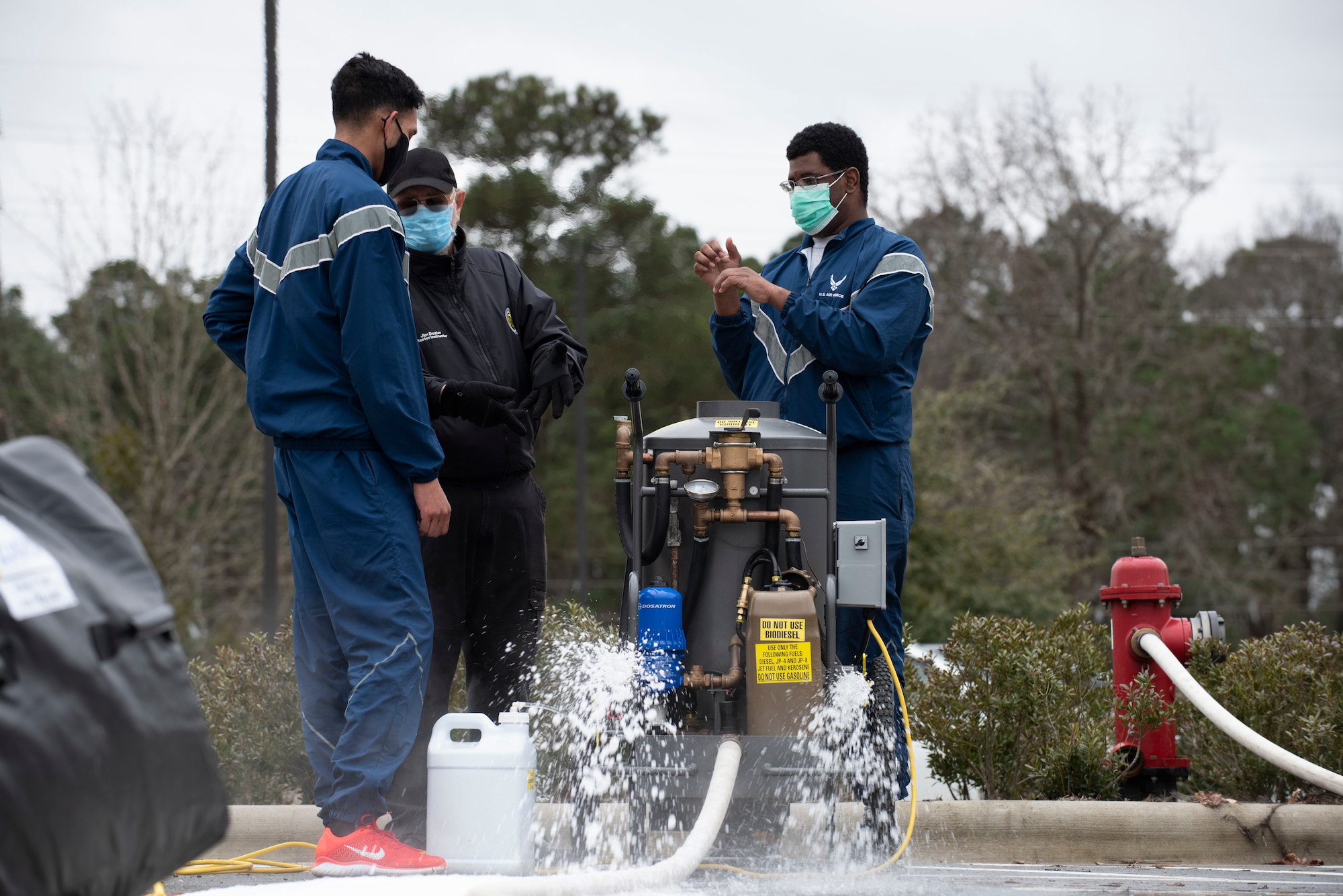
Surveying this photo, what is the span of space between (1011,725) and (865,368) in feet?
4.75

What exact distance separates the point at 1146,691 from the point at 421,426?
293cm

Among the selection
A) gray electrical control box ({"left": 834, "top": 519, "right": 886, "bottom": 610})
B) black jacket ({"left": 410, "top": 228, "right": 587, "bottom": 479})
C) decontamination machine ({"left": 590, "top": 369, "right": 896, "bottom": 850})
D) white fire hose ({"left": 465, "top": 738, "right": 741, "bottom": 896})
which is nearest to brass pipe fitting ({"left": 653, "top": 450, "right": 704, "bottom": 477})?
decontamination machine ({"left": 590, "top": 369, "right": 896, "bottom": 850})

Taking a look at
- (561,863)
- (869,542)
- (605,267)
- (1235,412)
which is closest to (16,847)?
(561,863)

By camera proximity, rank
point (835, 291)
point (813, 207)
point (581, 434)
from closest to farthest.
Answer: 1. point (835, 291)
2. point (813, 207)
3. point (581, 434)

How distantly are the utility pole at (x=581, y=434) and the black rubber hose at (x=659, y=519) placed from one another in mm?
18488

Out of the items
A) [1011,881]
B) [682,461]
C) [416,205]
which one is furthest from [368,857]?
[416,205]

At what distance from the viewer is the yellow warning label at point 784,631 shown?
349 cm

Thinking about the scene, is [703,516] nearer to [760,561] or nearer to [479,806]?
[760,561]

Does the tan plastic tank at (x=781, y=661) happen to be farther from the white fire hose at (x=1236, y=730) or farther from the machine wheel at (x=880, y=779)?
the white fire hose at (x=1236, y=730)

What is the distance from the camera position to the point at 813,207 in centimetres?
444

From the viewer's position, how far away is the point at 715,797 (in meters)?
3.27

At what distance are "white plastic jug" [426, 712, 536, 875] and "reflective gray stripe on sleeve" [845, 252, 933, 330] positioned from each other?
73.2 inches

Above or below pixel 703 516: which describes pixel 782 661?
below

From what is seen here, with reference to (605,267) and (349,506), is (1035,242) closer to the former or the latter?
(605,267)
